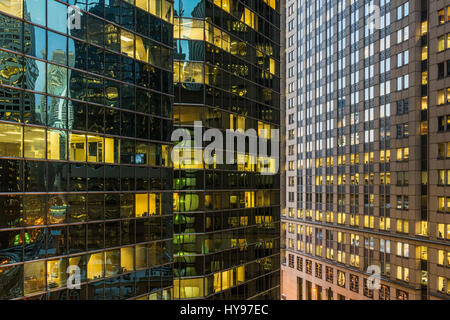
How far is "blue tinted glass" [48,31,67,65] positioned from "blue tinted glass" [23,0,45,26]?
2.75ft

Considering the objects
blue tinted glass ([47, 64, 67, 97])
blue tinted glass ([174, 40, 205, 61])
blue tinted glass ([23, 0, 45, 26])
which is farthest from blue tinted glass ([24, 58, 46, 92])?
blue tinted glass ([174, 40, 205, 61])

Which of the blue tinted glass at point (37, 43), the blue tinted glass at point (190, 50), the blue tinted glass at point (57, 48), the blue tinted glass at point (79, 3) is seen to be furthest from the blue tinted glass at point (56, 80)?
the blue tinted glass at point (190, 50)

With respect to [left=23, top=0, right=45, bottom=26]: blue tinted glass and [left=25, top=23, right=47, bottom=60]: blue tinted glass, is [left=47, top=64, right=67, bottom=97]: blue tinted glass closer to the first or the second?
[left=25, top=23, right=47, bottom=60]: blue tinted glass

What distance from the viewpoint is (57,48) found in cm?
2303

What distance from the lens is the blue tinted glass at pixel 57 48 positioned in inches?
891

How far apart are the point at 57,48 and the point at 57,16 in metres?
1.78

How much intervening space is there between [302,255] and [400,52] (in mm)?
48104

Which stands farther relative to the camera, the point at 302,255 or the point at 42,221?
the point at 302,255

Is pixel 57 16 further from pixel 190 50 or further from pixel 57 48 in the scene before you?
pixel 190 50

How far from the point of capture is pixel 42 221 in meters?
22.3

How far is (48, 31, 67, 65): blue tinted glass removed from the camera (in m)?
22.6

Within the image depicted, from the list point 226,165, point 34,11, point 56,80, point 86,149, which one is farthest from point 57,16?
point 226,165
